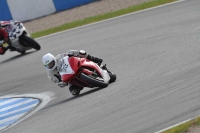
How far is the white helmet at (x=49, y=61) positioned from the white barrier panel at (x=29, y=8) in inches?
464

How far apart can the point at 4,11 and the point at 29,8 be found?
104cm

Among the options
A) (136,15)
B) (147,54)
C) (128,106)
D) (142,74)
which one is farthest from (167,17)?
(128,106)

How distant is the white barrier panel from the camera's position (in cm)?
2322

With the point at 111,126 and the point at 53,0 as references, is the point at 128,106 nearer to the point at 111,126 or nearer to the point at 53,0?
the point at 111,126

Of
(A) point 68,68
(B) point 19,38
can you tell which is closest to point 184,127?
(A) point 68,68

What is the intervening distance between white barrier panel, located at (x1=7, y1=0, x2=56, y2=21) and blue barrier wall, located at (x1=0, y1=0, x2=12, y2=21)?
0.43ft

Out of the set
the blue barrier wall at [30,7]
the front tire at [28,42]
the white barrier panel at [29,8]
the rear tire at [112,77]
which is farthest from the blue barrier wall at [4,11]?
the rear tire at [112,77]

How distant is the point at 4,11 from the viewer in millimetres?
23062

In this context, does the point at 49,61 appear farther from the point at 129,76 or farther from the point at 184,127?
the point at 184,127

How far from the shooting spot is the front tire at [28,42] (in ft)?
61.5

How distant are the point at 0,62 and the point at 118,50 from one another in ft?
15.7

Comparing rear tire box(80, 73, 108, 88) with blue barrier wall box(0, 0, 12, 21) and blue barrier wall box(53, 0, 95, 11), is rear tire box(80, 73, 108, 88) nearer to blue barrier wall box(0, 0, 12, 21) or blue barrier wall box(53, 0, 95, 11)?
blue barrier wall box(0, 0, 12, 21)

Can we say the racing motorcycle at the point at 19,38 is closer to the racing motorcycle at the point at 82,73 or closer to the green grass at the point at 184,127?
the racing motorcycle at the point at 82,73

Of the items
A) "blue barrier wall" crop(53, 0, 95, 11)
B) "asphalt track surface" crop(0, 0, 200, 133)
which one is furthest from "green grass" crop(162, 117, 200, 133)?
"blue barrier wall" crop(53, 0, 95, 11)
